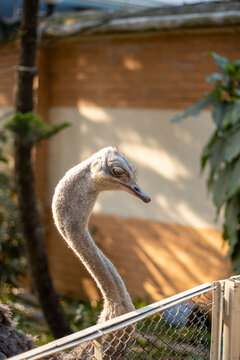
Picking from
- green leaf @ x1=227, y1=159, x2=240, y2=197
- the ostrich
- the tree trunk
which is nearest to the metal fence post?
the ostrich

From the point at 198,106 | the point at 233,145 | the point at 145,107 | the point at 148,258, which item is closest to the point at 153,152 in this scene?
the point at 145,107

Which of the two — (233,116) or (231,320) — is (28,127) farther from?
(231,320)

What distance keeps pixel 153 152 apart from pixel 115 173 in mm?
4365

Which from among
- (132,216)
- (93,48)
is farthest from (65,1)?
(132,216)

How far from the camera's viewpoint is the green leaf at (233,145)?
4.35 meters

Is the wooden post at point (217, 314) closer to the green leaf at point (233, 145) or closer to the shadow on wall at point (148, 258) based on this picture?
the green leaf at point (233, 145)

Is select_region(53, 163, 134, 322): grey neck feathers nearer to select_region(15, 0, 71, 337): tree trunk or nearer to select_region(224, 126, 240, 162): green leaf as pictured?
select_region(224, 126, 240, 162): green leaf

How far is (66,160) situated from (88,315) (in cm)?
230

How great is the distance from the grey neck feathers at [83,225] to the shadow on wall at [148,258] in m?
3.60

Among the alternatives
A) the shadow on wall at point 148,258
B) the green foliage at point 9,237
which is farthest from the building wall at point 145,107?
the green foliage at point 9,237

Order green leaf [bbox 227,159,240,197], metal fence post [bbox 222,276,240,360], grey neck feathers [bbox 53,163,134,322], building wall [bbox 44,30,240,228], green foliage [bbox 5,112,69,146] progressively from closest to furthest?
metal fence post [bbox 222,276,240,360], grey neck feathers [bbox 53,163,134,322], green leaf [bbox 227,159,240,197], green foliage [bbox 5,112,69,146], building wall [bbox 44,30,240,228]

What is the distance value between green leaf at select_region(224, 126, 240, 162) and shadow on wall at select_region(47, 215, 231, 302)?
1.87 m

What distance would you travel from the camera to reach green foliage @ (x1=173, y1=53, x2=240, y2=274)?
4.42m

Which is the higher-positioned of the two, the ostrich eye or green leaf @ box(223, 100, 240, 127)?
the ostrich eye
